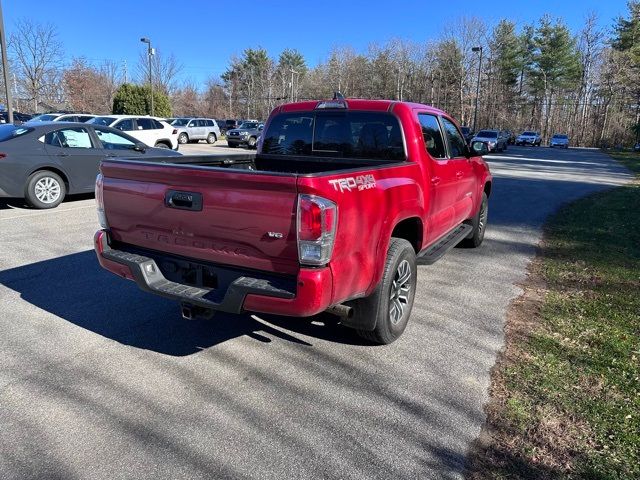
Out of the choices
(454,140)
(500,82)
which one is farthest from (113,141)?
(500,82)

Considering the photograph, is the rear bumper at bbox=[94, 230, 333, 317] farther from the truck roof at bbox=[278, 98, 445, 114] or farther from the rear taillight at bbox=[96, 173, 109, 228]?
the truck roof at bbox=[278, 98, 445, 114]

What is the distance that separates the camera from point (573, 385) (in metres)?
3.40

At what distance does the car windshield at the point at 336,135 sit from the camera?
4562mm

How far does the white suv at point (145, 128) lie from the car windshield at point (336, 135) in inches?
674

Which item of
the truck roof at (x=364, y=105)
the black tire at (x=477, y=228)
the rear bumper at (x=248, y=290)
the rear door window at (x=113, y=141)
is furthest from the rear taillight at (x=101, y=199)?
the rear door window at (x=113, y=141)

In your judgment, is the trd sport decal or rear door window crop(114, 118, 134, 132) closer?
the trd sport decal

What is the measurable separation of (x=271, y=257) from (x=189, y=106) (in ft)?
247

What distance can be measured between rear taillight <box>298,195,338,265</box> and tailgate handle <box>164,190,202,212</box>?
81 centimetres

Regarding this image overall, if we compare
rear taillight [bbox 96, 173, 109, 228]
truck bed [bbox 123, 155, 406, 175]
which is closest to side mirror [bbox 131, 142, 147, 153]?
truck bed [bbox 123, 155, 406, 175]

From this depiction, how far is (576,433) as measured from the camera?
2877 millimetres

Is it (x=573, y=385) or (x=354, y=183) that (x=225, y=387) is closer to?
(x=354, y=183)

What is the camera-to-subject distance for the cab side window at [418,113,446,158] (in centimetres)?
483

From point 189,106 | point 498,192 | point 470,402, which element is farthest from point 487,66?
point 470,402

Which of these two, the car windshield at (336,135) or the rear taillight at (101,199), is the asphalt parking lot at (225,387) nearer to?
the rear taillight at (101,199)
